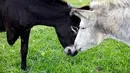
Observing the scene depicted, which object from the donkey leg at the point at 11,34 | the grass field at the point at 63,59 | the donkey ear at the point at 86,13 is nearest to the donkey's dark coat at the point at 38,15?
the donkey leg at the point at 11,34

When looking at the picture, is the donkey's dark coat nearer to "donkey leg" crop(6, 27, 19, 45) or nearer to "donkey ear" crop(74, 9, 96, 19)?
"donkey leg" crop(6, 27, 19, 45)

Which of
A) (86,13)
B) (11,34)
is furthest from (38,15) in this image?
(86,13)

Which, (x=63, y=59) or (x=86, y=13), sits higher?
(x=86, y=13)

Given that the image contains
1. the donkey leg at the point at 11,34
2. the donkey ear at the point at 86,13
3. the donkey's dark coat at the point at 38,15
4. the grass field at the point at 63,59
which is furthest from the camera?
the grass field at the point at 63,59

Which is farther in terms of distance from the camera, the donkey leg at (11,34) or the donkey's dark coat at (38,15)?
the donkey leg at (11,34)

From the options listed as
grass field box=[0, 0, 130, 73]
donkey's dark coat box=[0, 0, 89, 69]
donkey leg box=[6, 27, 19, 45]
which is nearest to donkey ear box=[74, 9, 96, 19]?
donkey's dark coat box=[0, 0, 89, 69]

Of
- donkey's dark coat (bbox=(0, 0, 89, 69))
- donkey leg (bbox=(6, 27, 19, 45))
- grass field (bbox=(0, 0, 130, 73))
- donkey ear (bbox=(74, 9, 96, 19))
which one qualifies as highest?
donkey ear (bbox=(74, 9, 96, 19))

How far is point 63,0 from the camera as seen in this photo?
5.80 m

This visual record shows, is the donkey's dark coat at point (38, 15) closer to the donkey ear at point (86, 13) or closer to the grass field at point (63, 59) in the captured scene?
the donkey ear at point (86, 13)

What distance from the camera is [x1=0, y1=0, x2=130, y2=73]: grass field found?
6.44m

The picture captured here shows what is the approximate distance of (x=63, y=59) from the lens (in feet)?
22.4

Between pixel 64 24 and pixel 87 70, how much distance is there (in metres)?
1.15

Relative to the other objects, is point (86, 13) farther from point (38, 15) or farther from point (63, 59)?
point (63, 59)

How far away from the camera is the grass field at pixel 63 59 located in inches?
253
